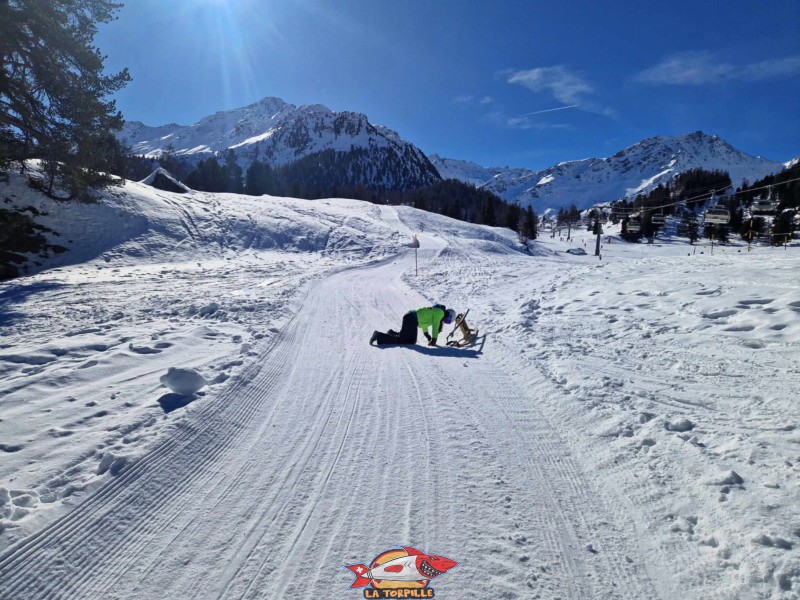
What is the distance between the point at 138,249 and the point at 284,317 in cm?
1923

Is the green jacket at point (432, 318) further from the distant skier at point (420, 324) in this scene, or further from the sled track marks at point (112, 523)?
the sled track marks at point (112, 523)

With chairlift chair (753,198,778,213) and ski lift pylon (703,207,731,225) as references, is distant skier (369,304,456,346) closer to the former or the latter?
chairlift chair (753,198,778,213)

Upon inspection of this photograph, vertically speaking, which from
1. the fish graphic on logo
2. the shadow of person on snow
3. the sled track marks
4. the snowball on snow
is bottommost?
the fish graphic on logo

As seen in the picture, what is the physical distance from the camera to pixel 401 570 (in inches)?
122

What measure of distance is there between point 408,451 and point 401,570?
174cm

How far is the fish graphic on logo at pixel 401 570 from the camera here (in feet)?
9.80

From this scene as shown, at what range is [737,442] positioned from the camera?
15.3 ft

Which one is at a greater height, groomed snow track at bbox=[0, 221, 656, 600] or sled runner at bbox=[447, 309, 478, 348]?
sled runner at bbox=[447, 309, 478, 348]

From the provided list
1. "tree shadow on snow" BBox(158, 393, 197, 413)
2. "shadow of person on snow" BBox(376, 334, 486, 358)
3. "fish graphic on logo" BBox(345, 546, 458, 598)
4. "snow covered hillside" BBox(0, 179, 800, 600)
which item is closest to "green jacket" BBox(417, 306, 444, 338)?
"shadow of person on snow" BBox(376, 334, 486, 358)

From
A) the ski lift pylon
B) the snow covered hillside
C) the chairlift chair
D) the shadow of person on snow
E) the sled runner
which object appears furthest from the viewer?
the ski lift pylon

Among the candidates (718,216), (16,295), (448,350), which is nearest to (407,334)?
(448,350)

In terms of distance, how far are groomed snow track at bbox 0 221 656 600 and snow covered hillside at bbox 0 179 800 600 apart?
0.02m

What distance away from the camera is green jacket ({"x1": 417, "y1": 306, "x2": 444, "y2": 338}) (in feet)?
31.4

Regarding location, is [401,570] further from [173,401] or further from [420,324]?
[420,324]
